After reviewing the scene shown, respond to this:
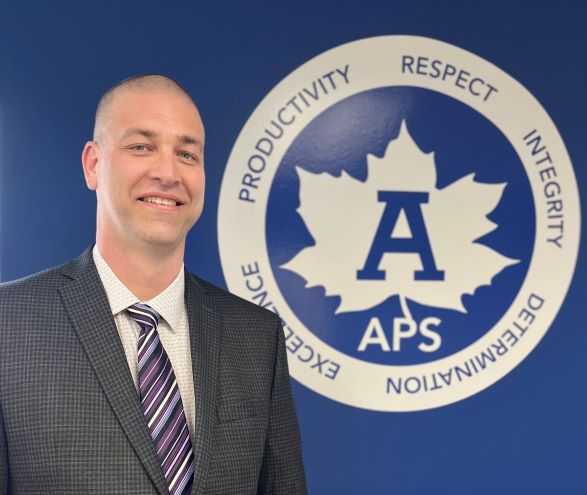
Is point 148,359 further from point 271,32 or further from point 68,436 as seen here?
point 271,32

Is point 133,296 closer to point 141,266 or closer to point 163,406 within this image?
point 141,266

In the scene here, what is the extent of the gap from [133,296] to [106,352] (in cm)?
11

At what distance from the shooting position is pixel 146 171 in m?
1.02

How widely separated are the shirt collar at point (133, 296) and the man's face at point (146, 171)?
0.05 m

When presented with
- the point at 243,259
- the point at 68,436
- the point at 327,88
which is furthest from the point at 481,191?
the point at 68,436

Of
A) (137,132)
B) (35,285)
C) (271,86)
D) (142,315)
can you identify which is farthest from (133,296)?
(271,86)

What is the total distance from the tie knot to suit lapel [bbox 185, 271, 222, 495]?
0.24 feet

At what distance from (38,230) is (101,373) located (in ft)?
2.43

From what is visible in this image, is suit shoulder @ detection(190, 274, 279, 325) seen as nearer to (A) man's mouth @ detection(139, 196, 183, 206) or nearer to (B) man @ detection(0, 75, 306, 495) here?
(B) man @ detection(0, 75, 306, 495)

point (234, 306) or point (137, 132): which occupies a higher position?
point (137, 132)

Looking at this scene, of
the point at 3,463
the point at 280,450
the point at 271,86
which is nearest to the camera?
the point at 3,463

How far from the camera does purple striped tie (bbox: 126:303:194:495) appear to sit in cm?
99

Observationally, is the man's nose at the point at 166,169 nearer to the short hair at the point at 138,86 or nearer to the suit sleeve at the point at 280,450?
the short hair at the point at 138,86

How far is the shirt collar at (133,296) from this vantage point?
1055mm
